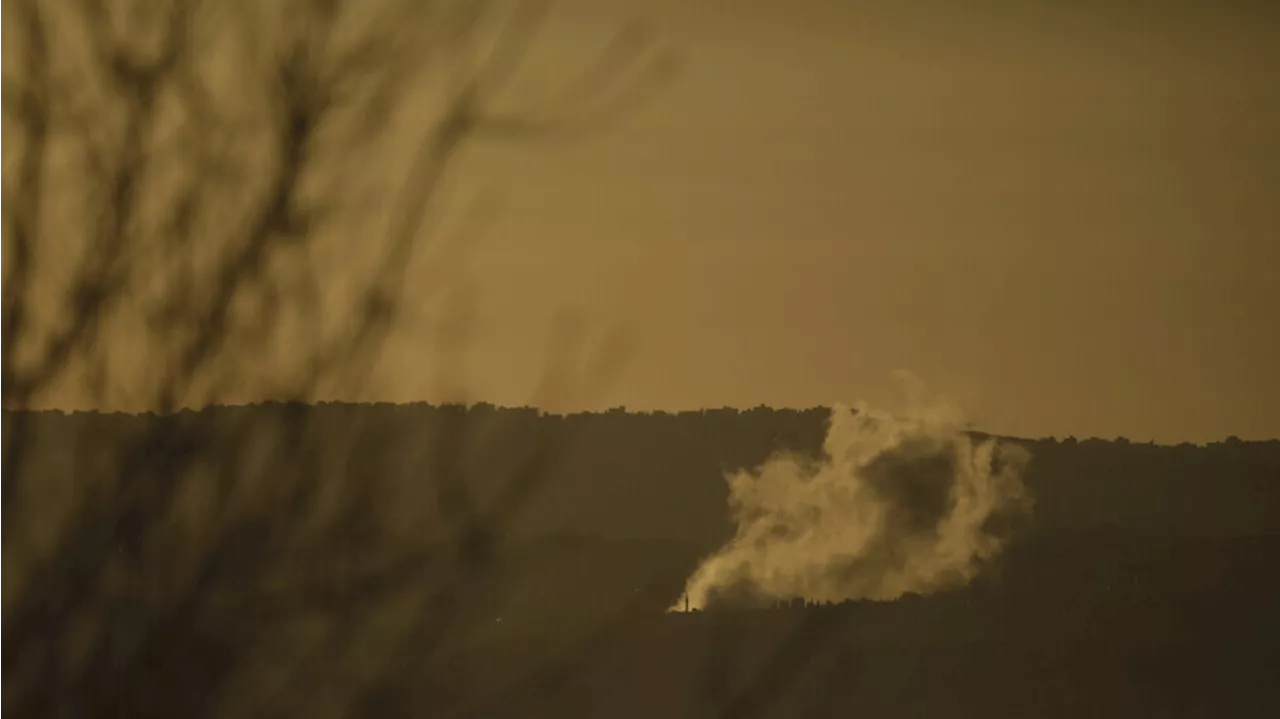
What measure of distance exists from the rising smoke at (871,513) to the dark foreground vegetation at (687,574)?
3cm

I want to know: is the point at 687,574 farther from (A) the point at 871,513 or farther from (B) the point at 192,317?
(B) the point at 192,317

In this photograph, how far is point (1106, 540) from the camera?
7.08 feet

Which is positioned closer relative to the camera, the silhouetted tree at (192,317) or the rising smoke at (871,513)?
the silhouetted tree at (192,317)

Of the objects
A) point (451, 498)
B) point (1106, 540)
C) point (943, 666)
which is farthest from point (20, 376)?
point (1106, 540)

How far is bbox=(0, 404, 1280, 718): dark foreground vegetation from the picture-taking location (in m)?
1.34

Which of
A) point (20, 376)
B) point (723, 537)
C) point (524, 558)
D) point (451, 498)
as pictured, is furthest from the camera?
point (723, 537)

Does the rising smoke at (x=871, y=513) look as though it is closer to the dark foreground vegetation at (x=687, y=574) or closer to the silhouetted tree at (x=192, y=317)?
the dark foreground vegetation at (x=687, y=574)

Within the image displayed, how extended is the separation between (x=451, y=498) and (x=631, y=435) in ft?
1.68

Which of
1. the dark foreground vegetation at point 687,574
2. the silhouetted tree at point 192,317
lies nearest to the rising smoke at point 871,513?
the dark foreground vegetation at point 687,574

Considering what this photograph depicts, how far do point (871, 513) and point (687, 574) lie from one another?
271 mm

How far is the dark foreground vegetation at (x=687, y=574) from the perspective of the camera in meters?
1.34

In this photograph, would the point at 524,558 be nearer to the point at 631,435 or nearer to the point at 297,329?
the point at 631,435

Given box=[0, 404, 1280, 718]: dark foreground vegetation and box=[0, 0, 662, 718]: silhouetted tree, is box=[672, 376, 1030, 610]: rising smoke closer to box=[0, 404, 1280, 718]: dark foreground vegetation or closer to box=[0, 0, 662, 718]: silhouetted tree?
box=[0, 404, 1280, 718]: dark foreground vegetation

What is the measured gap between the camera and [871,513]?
200cm
